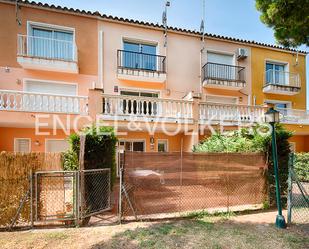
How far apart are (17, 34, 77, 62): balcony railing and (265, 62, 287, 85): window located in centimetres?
1292

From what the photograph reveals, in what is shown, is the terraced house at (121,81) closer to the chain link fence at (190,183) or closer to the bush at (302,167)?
the bush at (302,167)

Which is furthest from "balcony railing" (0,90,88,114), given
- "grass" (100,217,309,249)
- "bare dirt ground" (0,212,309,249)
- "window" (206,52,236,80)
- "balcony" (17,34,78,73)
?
"window" (206,52,236,80)

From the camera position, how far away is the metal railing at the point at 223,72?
43.7 ft

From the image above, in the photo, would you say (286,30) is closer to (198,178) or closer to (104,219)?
(198,178)

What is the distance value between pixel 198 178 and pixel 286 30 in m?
4.97

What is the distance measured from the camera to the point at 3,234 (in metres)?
4.35

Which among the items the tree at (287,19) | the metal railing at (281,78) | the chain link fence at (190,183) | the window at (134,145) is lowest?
the chain link fence at (190,183)

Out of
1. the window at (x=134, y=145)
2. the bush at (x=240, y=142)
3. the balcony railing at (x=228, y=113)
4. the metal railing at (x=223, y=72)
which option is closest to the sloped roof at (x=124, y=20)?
the metal railing at (x=223, y=72)

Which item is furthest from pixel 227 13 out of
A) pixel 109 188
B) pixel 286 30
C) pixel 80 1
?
pixel 109 188

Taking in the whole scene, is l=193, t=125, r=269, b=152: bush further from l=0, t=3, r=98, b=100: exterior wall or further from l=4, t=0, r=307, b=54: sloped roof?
l=4, t=0, r=307, b=54: sloped roof

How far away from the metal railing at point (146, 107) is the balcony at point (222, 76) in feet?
11.8

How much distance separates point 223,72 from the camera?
1368 centimetres

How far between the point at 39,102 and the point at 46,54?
3.13 meters

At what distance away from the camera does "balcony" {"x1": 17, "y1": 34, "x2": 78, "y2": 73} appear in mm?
10219
